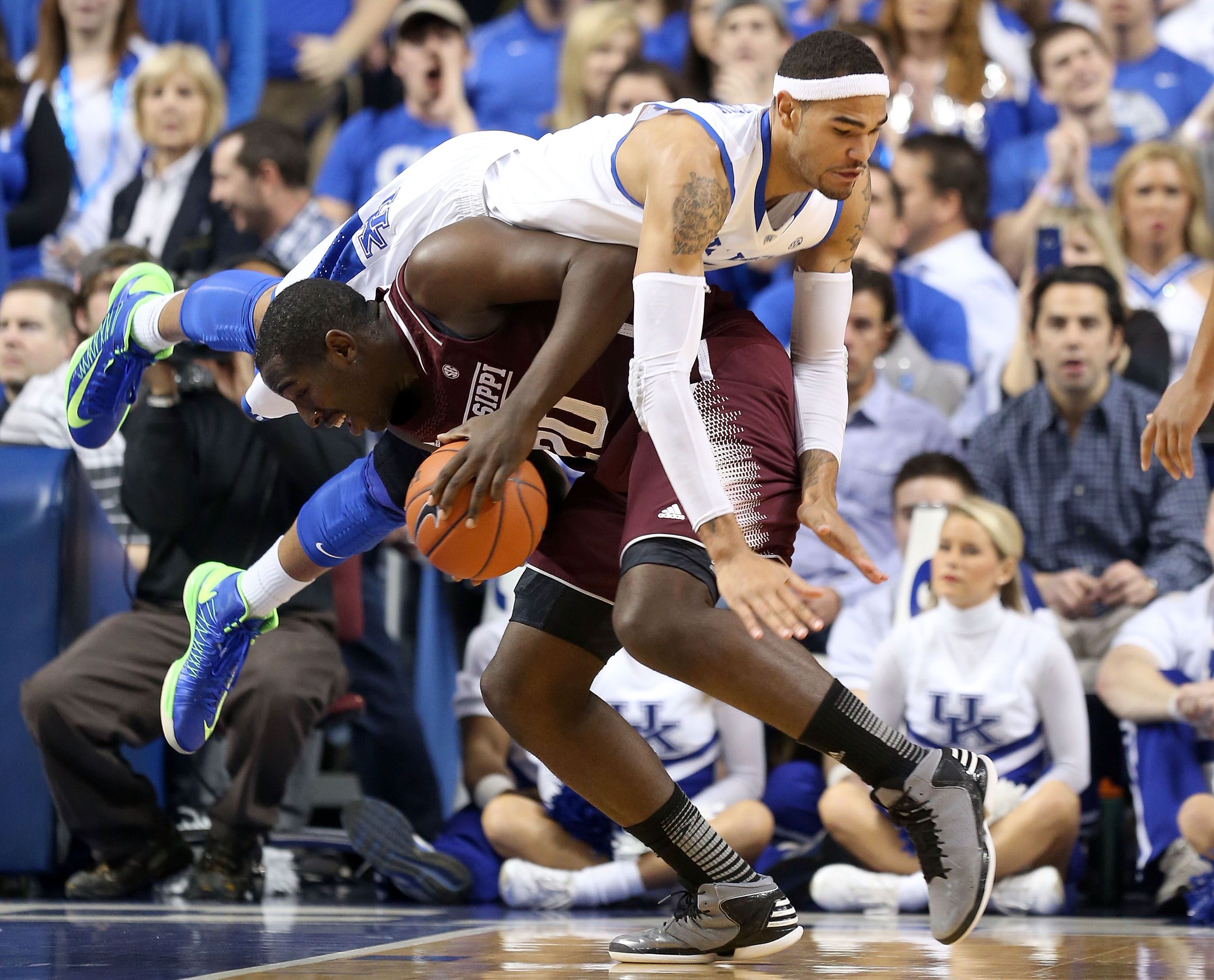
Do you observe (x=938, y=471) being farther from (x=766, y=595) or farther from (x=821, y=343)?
(x=766, y=595)

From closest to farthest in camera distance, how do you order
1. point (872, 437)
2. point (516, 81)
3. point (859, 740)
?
point (859, 740) < point (872, 437) < point (516, 81)

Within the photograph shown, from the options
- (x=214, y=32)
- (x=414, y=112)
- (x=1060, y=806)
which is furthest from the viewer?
(x=214, y=32)

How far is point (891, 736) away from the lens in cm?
329

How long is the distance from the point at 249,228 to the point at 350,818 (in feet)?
9.92

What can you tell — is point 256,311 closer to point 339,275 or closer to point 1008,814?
point 339,275

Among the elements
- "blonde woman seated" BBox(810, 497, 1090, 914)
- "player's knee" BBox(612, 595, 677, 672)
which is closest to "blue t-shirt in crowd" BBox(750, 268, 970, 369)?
"blonde woman seated" BBox(810, 497, 1090, 914)

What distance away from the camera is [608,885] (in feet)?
16.9

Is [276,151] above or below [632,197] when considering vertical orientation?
above

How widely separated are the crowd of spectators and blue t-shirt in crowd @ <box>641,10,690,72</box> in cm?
2

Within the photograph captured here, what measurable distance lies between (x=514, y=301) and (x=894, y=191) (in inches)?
148

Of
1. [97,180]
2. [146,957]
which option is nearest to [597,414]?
[146,957]

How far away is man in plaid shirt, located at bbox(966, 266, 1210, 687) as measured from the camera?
5.63 m

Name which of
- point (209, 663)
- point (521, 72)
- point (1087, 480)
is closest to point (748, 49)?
point (521, 72)

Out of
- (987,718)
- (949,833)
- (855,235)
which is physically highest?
(855,235)
